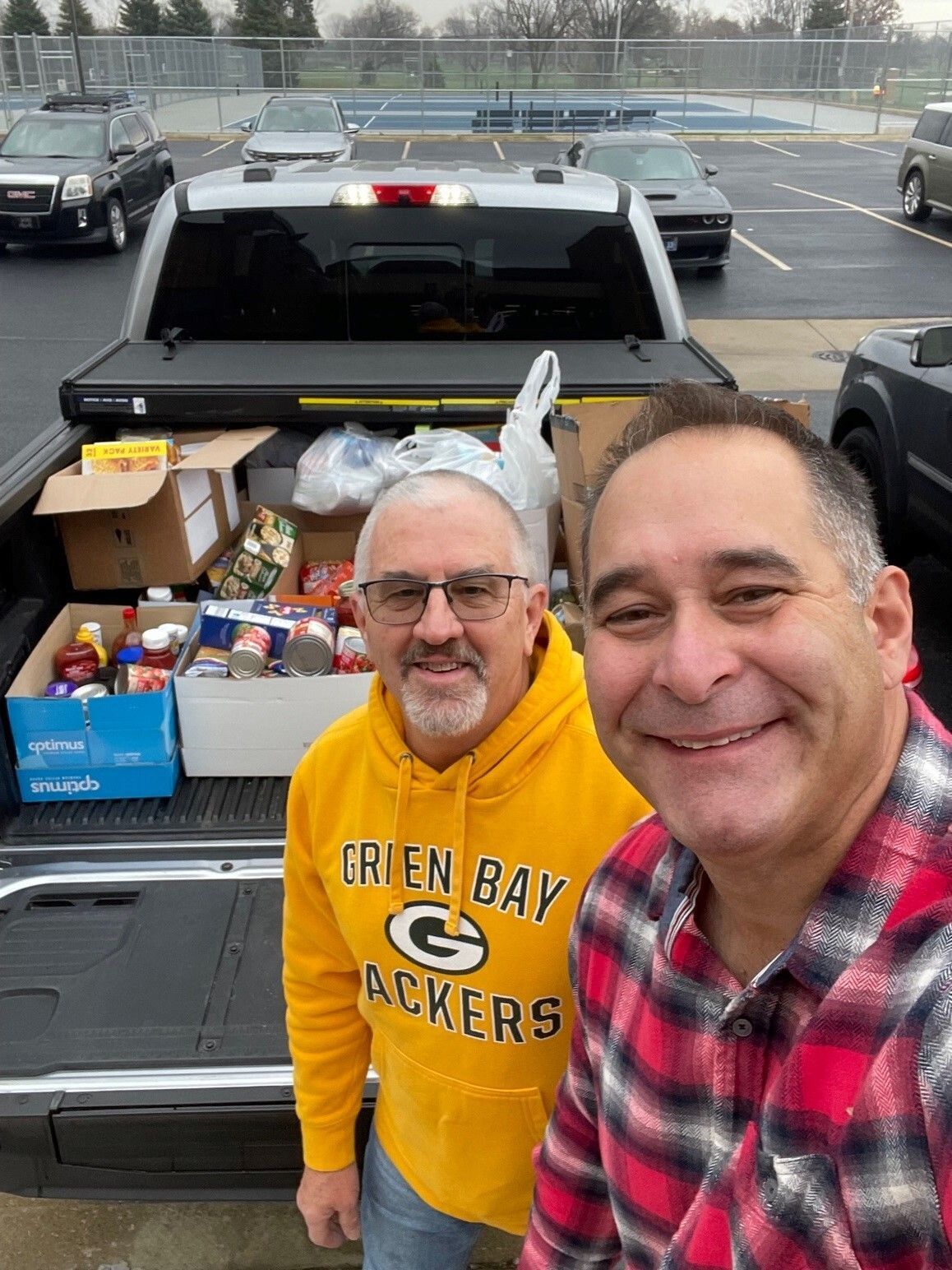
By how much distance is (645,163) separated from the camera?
49.8ft

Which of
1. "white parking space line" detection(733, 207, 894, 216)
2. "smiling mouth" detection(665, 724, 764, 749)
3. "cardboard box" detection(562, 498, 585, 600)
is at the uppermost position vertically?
"smiling mouth" detection(665, 724, 764, 749)

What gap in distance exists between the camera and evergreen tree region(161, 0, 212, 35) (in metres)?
52.8

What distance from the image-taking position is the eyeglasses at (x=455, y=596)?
1742 millimetres

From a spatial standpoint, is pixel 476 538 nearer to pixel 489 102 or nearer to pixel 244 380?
pixel 244 380

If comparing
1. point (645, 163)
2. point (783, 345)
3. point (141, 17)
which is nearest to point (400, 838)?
point (783, 345)

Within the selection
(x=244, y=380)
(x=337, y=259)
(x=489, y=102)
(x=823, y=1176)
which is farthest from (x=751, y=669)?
(x=489, y=102)

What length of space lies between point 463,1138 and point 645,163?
15682mm

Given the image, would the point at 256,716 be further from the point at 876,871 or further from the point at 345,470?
the point at 876,871

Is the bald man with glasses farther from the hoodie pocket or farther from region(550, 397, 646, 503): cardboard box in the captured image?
region(550, 397, 646, 503): cardboard box

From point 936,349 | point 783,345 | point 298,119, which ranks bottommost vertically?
point 783,345

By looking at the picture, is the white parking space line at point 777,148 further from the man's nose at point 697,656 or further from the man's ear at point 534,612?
the man's nose at point 697,656

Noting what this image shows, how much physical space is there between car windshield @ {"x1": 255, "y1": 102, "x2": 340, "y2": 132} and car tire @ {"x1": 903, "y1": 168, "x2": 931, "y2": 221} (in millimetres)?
10691

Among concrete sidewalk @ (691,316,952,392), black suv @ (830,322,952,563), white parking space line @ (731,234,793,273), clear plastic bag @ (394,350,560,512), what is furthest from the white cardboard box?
white parking space line @ (731,234,793,273)

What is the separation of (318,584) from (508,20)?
59309mm
